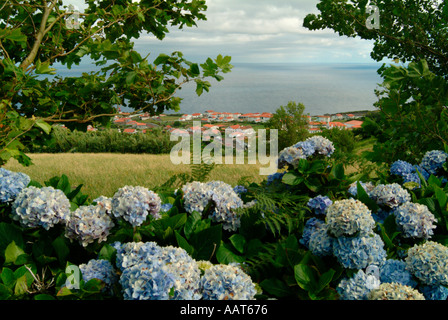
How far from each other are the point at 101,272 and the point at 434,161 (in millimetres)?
2896

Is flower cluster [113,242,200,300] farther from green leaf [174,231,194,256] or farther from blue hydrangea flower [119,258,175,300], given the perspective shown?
green leaf [174,231,194,256]

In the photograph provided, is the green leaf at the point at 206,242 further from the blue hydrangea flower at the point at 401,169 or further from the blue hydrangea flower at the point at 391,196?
the blue hydrangea flower at the point at 401,169

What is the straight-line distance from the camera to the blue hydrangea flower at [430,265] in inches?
67.1

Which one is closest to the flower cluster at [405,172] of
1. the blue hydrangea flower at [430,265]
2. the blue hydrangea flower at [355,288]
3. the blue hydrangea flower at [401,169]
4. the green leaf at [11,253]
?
the blue hydrangea flower at [401,169]

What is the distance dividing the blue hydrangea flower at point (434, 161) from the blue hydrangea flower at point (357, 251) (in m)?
1.86

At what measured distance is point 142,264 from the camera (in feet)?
4.84

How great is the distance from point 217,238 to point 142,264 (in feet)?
1.93

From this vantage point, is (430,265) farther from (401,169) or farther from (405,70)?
(405,70)

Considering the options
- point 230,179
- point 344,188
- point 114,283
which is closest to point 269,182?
point 344,188

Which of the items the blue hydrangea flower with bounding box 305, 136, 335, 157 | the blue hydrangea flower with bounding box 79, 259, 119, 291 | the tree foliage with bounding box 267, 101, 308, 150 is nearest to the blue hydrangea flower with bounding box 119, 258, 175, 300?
the blue hydrangea flower with bounding box 79, 259, 119, 291

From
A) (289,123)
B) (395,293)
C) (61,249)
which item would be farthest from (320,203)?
(289,123)
